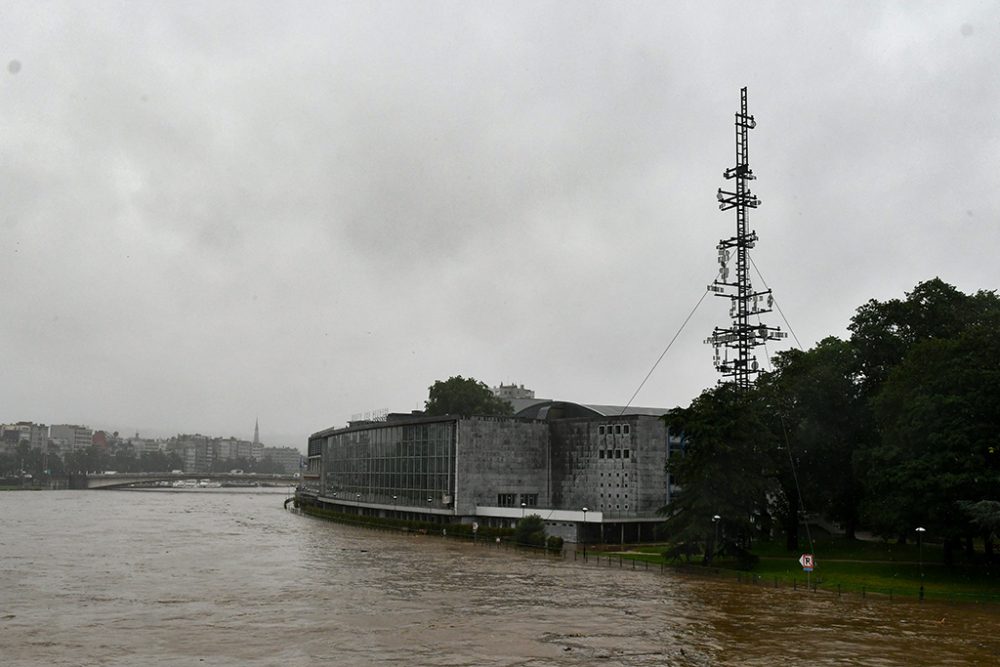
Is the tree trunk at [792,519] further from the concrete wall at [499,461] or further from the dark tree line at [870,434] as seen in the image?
the concrete wall at [499,461]

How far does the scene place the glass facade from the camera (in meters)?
99.6

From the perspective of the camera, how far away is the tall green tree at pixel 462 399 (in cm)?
15538

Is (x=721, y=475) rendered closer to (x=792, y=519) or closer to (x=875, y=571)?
(x=875, y=571)

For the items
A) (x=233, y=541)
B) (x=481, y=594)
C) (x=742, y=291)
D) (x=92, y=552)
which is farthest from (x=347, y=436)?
(x=481, y=594)

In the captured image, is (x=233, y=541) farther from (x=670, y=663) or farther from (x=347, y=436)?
(x=670, y=663)

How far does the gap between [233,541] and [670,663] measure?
66.1 meters

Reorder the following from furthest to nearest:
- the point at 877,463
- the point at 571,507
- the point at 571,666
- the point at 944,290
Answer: the point at 571,507
the point at 944,290
the point at 877,463
the point at 571,666

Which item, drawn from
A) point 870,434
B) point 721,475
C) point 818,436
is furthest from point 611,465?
point 721,475

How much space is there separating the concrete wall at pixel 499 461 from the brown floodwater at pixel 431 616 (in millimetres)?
22762

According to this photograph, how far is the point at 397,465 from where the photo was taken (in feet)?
364

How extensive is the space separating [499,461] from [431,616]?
55918mm

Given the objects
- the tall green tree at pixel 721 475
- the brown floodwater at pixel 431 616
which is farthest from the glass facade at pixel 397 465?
the tall green tree at pixel 721 475

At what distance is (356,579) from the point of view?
57.9 meters

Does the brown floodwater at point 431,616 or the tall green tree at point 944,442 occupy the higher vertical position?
the tall green tree at point 944,442
